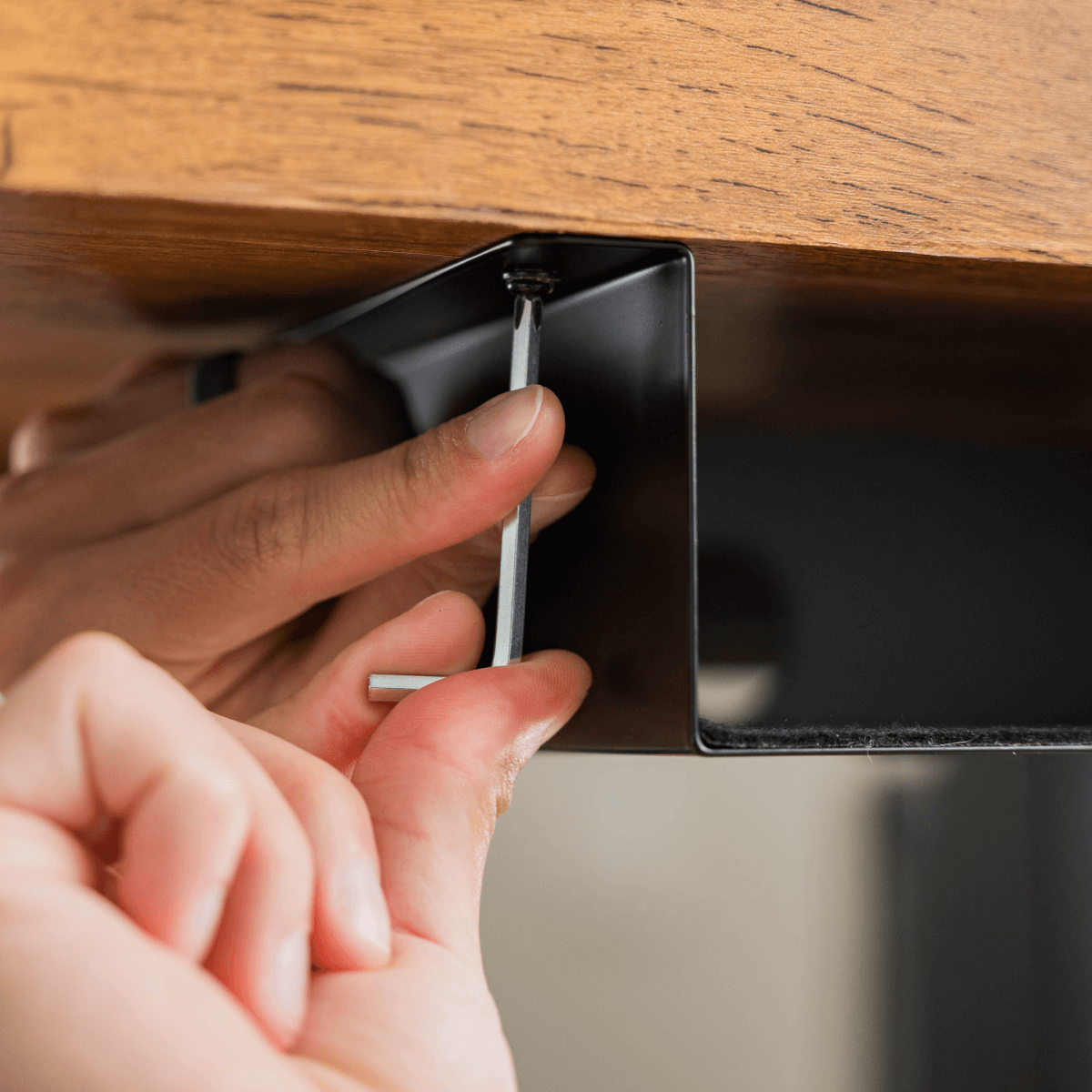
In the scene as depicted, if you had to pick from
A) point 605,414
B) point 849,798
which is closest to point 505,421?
point 605,414

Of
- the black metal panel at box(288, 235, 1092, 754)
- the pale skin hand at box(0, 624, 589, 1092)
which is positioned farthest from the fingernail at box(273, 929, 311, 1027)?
the black metal panel at box(288, 235, 1092, 754)

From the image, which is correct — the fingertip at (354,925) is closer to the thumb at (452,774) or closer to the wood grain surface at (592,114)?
the thumb at (452,774)

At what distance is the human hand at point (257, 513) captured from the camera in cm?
24

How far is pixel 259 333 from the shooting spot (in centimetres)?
28

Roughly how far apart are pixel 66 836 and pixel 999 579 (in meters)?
0.33

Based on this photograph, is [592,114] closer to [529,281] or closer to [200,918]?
[529,281]

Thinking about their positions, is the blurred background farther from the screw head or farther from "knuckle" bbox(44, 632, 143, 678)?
"knuckle" bbox(44, 632, 143, 678)

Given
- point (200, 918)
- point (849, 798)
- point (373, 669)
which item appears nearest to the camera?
point (200, 918)

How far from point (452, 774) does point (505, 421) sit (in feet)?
0.29

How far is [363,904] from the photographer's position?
16 centimetres

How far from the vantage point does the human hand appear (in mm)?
239

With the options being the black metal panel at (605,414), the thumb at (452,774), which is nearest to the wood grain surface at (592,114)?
the black metal panel at (605,414)

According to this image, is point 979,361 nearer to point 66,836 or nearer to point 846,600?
point 846,600

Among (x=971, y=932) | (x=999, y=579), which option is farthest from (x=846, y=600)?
(x=971, y=932)
